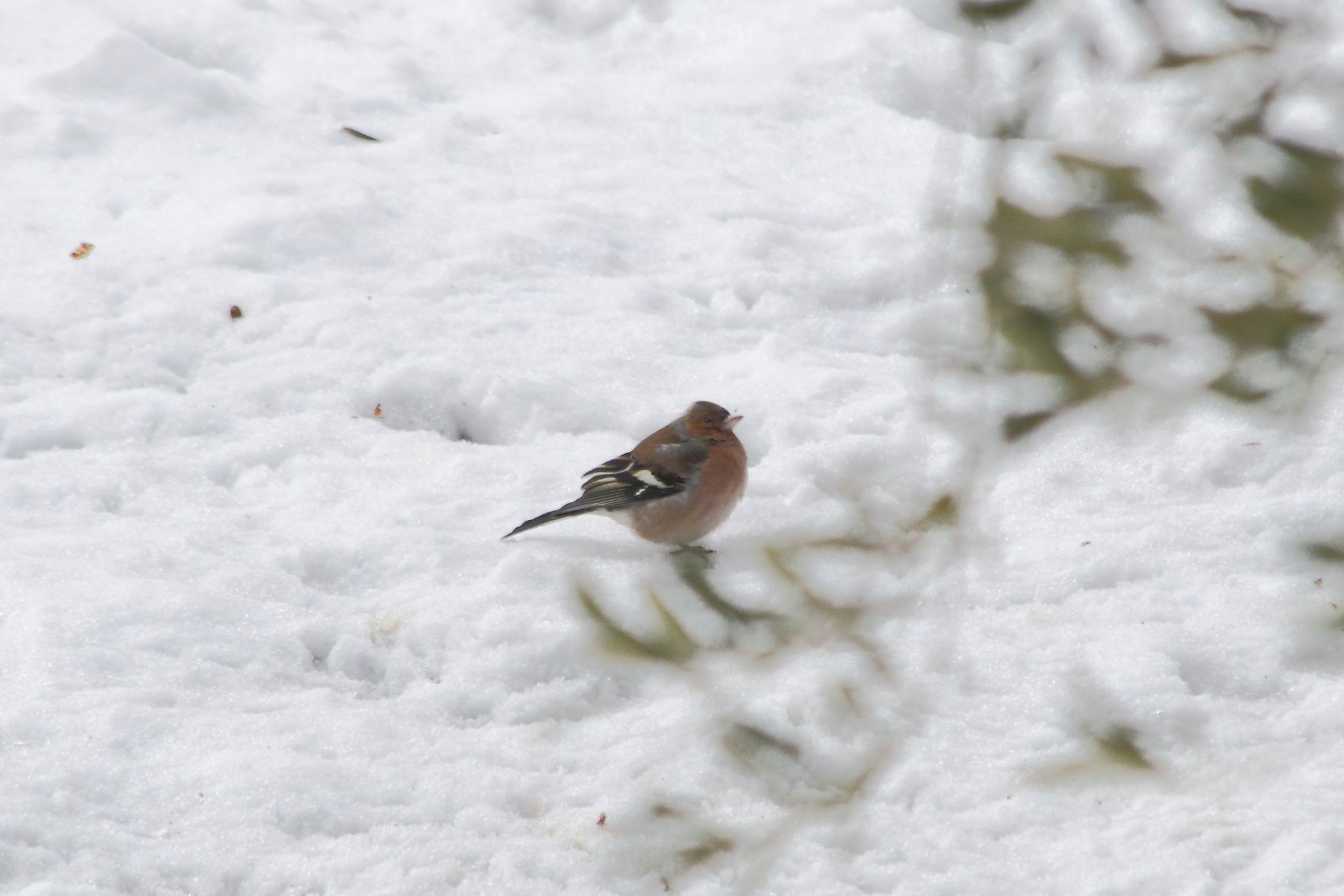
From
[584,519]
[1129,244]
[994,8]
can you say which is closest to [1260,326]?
[1129,244]

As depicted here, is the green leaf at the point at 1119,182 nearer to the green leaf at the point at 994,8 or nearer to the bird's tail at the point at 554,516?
the green leaf at the point at 994,8

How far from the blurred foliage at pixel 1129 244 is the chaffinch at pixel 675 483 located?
65.7 inches

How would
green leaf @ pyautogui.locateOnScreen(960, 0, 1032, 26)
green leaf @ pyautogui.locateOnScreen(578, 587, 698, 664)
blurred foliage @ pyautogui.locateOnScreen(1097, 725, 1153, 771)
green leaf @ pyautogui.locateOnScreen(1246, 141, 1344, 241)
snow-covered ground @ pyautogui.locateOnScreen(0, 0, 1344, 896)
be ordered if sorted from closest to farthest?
green leaf @ pyautogui.locateOnScreen(1246, 141, 1344, 241) → green leaf @ pyautogui.locateOnScreen(960, 0, 1032, 26) → blurred foliage @ pyautogui.locateOnScreen(1097, 725, 1153, 771) → snow-covered ground @ pyautogui.locateOnScreen(0, 0, 1344, 896) → green leaf @ pyautogui.locateOnScreen(578, 587, 698, 664)

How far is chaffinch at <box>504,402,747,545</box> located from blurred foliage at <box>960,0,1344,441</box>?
1.67 m

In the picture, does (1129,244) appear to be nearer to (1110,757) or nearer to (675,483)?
(1110,757)

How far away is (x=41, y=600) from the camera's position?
307cm

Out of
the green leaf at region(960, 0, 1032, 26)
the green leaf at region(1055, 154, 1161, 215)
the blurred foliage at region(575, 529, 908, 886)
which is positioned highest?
the green leaf at region(960, 0, 1032, 26)

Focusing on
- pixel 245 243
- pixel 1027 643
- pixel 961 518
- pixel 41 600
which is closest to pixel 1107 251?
pixel 961 518

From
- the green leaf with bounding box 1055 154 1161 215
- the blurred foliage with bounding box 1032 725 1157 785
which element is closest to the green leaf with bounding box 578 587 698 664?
the blurred foliage with bounding box 1032 725 1157 785

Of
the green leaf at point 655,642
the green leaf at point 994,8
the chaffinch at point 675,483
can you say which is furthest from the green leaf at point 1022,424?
the chaffinch at point 675,483

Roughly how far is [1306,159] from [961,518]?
745mm

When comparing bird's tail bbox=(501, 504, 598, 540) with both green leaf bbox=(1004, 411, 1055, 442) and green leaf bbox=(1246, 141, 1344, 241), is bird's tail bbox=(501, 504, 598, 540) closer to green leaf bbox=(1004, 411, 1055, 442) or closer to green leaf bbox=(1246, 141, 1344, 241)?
green leaf bbox=(1004, 411, 1055, 442)

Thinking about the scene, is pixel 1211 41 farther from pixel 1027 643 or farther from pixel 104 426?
pixel 104 426

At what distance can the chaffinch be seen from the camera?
140 inches
